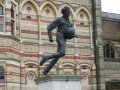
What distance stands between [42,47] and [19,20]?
2548mm

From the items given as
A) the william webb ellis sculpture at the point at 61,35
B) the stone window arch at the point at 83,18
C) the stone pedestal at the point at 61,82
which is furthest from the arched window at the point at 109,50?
the stone pedestal at the point at 61,82

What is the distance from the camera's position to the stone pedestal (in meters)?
12.0

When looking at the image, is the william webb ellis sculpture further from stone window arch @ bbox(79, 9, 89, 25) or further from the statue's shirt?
stone window arch @ bbox(79, 9, 89, 25)

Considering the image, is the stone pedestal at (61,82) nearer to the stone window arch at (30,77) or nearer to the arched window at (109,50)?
the stone window arch at (30,77)

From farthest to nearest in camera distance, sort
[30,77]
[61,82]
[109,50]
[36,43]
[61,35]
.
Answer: [109,50]
[36,43]
[30,77]
[61,35]
[61,82]

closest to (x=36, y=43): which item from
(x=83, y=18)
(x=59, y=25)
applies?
(x=83, y=18)

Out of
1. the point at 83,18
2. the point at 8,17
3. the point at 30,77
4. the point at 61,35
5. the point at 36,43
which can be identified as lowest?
the point at 30,77

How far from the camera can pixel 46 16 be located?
2716cm

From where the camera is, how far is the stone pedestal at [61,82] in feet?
39.2

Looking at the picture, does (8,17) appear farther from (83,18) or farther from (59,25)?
(59,25)

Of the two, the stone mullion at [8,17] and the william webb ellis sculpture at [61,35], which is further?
the stone mullion at [8,17]

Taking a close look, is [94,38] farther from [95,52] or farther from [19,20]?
[19,20]

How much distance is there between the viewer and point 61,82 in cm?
1205

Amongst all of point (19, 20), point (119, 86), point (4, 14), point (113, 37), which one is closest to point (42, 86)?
point (4, 14)
